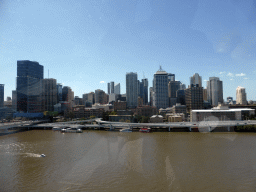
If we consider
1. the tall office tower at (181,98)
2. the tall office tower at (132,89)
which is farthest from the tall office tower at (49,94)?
the tall office tower at (181,98)

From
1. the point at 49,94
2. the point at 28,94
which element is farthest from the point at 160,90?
the point at 28,94

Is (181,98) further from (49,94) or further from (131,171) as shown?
(131,171)

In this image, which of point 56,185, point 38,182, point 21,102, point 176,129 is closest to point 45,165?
point 38,182

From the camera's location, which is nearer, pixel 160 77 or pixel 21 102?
pixel 21 102

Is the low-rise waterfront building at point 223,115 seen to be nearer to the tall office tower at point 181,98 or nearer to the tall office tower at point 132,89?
the tall office tower at point 132,89

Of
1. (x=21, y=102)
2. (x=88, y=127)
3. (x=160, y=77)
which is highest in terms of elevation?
(x=160, y=77)

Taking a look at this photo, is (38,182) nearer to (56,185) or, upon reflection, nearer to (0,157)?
(56,185)

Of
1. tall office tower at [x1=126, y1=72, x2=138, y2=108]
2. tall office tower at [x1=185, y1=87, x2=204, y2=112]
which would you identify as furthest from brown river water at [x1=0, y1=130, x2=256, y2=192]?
tall office tower at [x1=126, y1=72, x2=138, y2=108]

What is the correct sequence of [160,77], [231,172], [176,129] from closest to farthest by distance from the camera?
[231,172] < [176,129] < [160,77]
